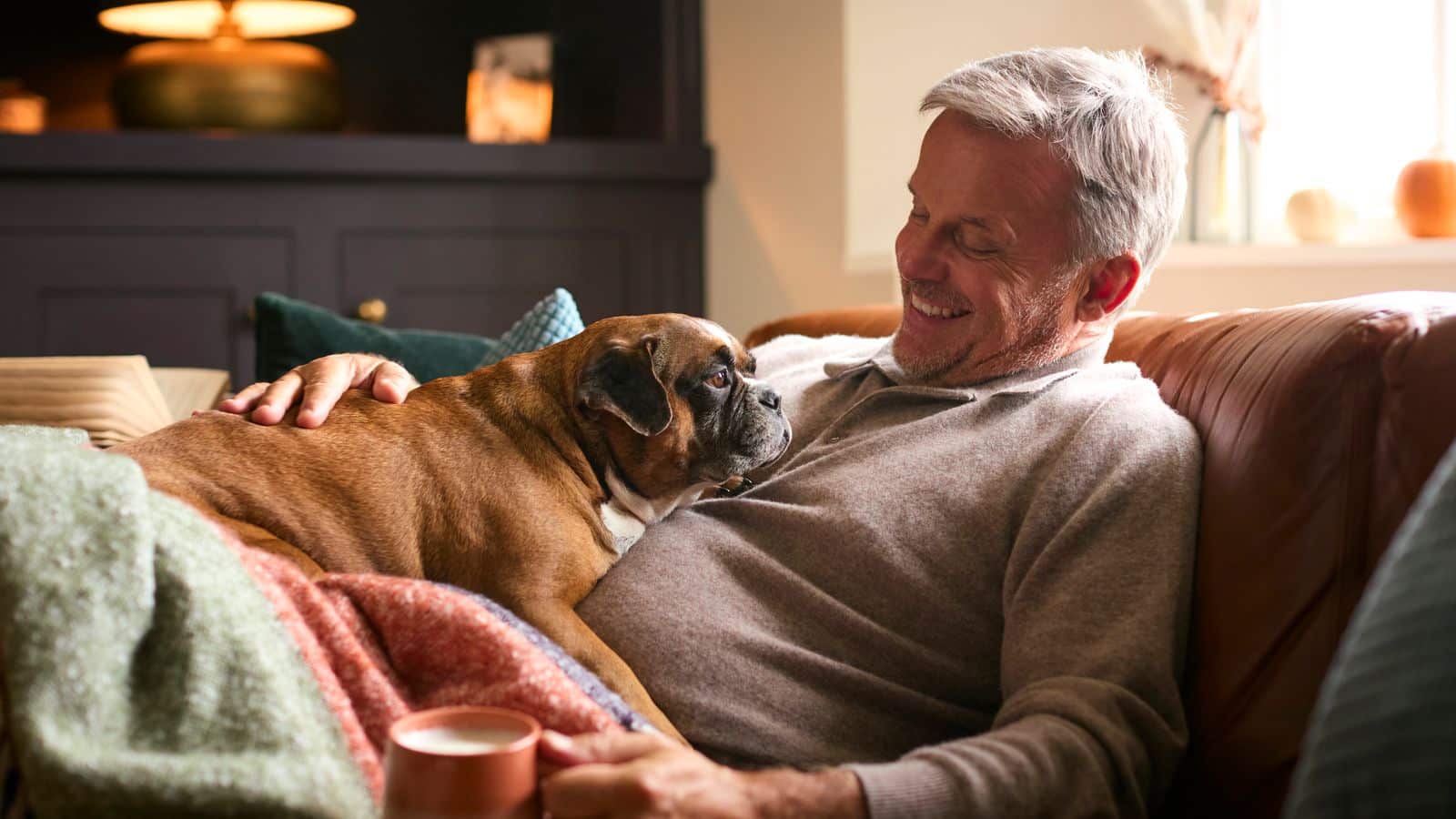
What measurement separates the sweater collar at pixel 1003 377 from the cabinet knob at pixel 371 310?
2442 millimetres

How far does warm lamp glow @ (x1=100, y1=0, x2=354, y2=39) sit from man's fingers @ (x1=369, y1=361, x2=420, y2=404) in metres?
2.68

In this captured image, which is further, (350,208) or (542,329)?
(350,208)

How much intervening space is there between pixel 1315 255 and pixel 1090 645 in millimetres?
2280

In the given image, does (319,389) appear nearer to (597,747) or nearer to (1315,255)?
(597,747)

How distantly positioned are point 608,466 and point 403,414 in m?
0.28

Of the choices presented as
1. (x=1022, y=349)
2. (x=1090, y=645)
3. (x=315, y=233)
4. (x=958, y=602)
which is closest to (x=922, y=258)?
(x=1022, y=349)

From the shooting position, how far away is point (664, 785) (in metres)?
1.02

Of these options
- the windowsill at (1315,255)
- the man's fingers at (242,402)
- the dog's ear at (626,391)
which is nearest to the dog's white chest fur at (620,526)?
the dog's ear at (626,391)

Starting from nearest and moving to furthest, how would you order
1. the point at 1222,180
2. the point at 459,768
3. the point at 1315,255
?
the point at 459,768 → the point at 1315,255 → the point at 1222,180

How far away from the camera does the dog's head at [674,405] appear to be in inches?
70.4

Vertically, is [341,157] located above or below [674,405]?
above

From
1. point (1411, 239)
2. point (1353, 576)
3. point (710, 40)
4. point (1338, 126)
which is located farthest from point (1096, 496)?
point (710, 40)

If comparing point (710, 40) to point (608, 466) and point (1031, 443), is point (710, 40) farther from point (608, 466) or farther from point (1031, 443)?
point (1031, 443)

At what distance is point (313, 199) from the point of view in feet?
13.1
